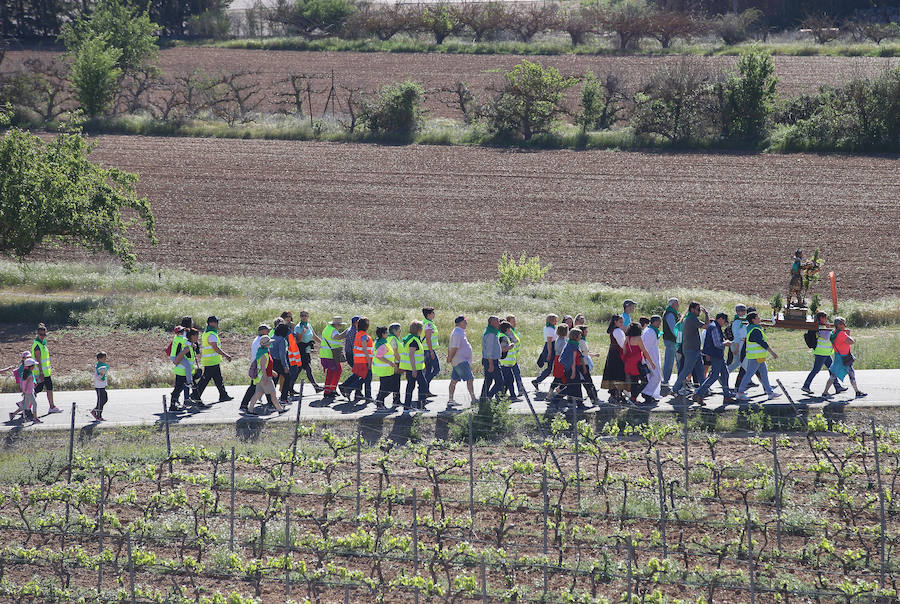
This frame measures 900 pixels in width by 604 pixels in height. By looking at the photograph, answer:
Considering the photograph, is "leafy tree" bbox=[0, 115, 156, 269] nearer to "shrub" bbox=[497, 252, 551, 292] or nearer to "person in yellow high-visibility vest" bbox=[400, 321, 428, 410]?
"shrub" bbox=[497, 252, 551, 292]

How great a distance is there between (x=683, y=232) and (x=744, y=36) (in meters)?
32.1

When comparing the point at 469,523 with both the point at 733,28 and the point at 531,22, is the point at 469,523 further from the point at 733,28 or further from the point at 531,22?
the point at 531,22

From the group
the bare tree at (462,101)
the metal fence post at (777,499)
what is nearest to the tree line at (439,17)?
the bare tree at (462,101)

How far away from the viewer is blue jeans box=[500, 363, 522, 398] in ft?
50.1

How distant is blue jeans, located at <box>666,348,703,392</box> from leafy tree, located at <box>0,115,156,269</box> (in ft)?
50.5

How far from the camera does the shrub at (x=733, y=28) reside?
189ft

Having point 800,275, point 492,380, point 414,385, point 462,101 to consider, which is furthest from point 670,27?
point 414,385

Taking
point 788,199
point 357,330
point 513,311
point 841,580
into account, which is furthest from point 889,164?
point 841,580

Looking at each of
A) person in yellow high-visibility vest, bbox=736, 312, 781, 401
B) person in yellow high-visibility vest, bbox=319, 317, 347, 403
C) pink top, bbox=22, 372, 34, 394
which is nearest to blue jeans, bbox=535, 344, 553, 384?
person in yellow high-visibility vest, bbox=736, 312, 781, 401

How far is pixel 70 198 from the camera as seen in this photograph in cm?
2322

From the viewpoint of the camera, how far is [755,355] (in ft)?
48.4

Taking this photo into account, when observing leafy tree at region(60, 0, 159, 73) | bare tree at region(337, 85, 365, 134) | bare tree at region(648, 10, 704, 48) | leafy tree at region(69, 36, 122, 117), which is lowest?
bare tree at region(337, 85, 365, 134)

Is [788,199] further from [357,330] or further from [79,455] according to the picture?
[79,455]

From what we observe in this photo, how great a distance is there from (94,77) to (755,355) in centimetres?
3926
